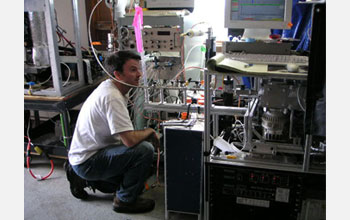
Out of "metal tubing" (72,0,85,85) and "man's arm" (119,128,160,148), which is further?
"metal tubing" (72,0,85,85)

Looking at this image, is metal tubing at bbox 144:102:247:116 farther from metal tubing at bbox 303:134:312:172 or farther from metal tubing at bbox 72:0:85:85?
metal tubing at bbox 72:0:85:85

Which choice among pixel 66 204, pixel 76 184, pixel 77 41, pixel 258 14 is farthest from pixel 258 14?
pixel 66 204

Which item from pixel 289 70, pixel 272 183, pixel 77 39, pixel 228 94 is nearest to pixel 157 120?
pixel 228 94

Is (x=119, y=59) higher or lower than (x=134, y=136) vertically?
higher

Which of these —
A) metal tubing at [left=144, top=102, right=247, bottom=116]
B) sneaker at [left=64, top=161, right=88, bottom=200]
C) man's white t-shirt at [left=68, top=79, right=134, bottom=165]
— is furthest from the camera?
sneaker at [left=64, top=161, right=88, bottom=200]

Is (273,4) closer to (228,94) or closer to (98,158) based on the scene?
(228,94)

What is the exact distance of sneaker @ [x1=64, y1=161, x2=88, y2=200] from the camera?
6.99ft

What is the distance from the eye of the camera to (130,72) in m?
1.97

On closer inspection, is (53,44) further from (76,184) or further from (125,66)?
(76,184)

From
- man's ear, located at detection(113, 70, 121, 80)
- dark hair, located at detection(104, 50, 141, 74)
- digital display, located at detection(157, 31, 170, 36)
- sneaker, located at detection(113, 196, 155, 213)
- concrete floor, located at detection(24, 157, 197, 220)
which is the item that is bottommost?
concrete floor, located at detection(24, 157, 197, 220)

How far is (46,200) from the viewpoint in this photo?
2199 mm

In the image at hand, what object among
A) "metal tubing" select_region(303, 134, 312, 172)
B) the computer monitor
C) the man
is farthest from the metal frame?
"metal tubing" select_region(303, 134, 312, 172)

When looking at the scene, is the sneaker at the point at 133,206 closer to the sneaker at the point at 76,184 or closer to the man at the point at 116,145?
the man at the point at 116,145

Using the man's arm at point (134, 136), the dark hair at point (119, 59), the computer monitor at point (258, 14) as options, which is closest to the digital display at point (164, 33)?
the dark hair at point (119, 59)
